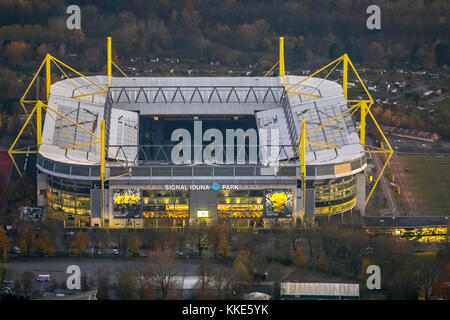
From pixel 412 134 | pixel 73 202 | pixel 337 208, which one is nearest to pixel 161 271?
pixel 73 202

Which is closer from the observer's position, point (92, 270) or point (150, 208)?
point (92, 270)

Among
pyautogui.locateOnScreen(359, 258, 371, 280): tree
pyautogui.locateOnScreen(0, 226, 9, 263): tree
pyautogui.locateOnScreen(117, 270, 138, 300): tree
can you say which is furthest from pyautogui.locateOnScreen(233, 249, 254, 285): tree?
pyautogui.locateOnScreen(0, 226, 9, 263): tree

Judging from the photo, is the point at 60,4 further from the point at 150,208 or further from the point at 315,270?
the point at 315,270

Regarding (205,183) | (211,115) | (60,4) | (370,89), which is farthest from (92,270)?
(60,4)

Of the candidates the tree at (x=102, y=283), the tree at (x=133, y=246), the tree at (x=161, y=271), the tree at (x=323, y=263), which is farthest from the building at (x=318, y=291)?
the tree at (x=133, y=246)

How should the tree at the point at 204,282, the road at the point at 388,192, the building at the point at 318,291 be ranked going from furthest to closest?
the road at the point at 388,192
the building at the point at 318,291
the tree at the point at 204,282

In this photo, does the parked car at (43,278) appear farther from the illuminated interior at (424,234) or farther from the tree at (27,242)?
the illuminated interior at (424,234)

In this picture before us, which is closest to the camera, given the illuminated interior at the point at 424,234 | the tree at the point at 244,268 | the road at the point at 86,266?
the tree at the point at 244,268
